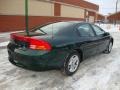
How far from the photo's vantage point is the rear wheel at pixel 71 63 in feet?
14.9

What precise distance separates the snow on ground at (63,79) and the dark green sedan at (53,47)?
1.14ft

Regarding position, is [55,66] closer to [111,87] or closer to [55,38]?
[55,38]

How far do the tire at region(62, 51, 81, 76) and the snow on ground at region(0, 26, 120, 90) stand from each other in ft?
0.46

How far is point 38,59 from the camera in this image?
4012mm

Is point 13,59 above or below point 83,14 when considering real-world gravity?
below

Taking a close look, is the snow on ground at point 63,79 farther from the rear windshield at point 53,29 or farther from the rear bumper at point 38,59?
the rear windshield at point 53,29

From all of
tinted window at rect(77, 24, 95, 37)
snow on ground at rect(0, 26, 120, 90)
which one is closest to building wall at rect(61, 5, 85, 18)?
tinted window at rect(77, 24, 95, 37)

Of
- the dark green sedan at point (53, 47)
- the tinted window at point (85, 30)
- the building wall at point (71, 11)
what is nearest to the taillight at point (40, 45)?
the dark green sedan at point (53, 47)

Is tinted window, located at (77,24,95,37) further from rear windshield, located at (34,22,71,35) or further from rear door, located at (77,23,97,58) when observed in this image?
rear windshield, located at (34,22,71,35)

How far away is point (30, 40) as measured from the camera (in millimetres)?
4125

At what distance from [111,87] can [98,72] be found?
999mm

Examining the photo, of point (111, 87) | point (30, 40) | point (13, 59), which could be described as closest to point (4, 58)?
point (13, 59)

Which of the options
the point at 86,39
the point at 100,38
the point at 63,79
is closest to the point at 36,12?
the point at 100,38

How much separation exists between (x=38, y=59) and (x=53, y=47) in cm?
45
